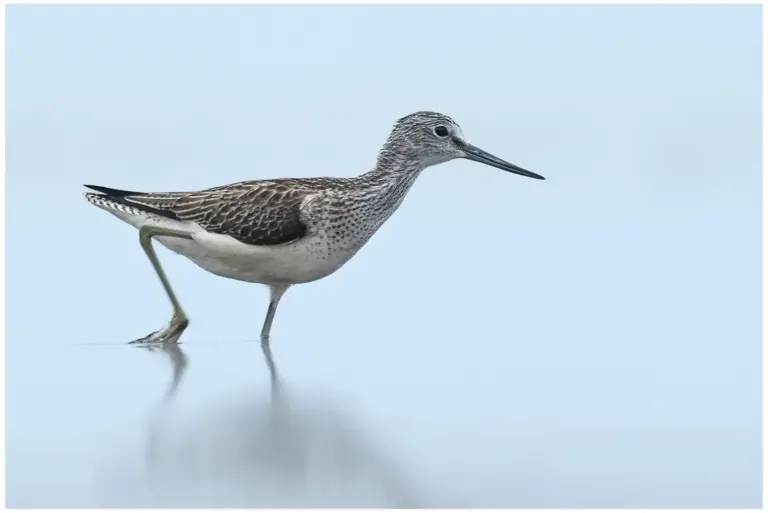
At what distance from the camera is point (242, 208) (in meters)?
14.1

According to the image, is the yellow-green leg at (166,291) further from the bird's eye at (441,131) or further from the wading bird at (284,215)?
the bird's eye at (441,131)

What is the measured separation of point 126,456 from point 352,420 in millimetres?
1822

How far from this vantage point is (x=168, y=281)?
14.2 m

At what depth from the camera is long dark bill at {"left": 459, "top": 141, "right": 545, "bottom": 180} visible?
14.7 meters

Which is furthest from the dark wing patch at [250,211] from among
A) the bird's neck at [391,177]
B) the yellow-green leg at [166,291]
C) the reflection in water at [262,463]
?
the reflection in water at [262,463]

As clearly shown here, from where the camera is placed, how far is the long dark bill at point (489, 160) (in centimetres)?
1471

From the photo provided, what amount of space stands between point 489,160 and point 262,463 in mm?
6535

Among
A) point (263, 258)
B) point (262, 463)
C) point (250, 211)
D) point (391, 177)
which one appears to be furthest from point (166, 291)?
point (262, 463)

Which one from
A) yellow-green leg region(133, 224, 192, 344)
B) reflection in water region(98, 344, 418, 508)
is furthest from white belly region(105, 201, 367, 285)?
reflection in water region(98, 344, 418, 508)

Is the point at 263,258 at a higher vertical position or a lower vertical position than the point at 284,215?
lower

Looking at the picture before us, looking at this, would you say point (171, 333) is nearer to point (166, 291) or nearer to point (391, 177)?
point (166, 291)

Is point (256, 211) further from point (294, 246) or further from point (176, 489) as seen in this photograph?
point (176, 489)

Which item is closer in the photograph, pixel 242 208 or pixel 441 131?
pixel 242 208

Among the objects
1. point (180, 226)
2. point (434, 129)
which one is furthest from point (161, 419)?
point (434, 129)
